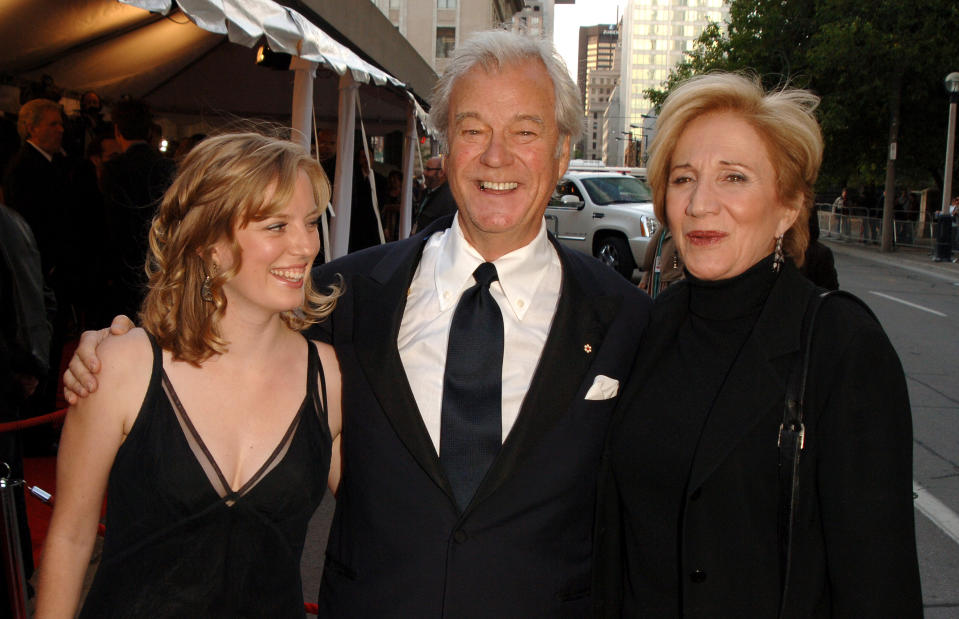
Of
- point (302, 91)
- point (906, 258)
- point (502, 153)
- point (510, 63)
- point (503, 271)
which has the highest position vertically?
point (302, 91)

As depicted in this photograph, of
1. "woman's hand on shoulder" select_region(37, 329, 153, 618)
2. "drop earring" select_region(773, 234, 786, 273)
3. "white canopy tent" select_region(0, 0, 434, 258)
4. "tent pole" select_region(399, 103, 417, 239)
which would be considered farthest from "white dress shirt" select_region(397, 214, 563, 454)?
"tent pole" select_region(399, 103, 417, 239)

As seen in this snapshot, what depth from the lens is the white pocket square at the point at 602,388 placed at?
7.18 ft

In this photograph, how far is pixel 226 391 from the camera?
6.88 feet

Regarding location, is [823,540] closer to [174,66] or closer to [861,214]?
[174,66]

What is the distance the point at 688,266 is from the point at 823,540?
2.65 feet

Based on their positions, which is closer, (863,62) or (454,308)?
(454,308)

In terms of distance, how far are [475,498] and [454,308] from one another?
0.57 m

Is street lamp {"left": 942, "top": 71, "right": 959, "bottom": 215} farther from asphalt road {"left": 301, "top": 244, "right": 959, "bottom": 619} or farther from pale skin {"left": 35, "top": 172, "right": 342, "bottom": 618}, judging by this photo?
pale skin {"left": 35, "top": 172, "right": 342, "bottom": 618}

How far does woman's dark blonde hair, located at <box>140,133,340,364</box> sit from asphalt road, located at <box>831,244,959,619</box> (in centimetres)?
153

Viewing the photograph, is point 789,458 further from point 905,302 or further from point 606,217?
point 606,217

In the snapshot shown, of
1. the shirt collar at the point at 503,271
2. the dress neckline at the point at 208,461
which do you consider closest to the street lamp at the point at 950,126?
the shirt collar at the point at 503,271

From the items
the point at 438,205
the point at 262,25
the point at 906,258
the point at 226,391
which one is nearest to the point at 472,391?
the point at 226,391

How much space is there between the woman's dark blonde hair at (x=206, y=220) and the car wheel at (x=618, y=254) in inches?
533

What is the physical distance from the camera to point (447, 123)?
2.56 m
